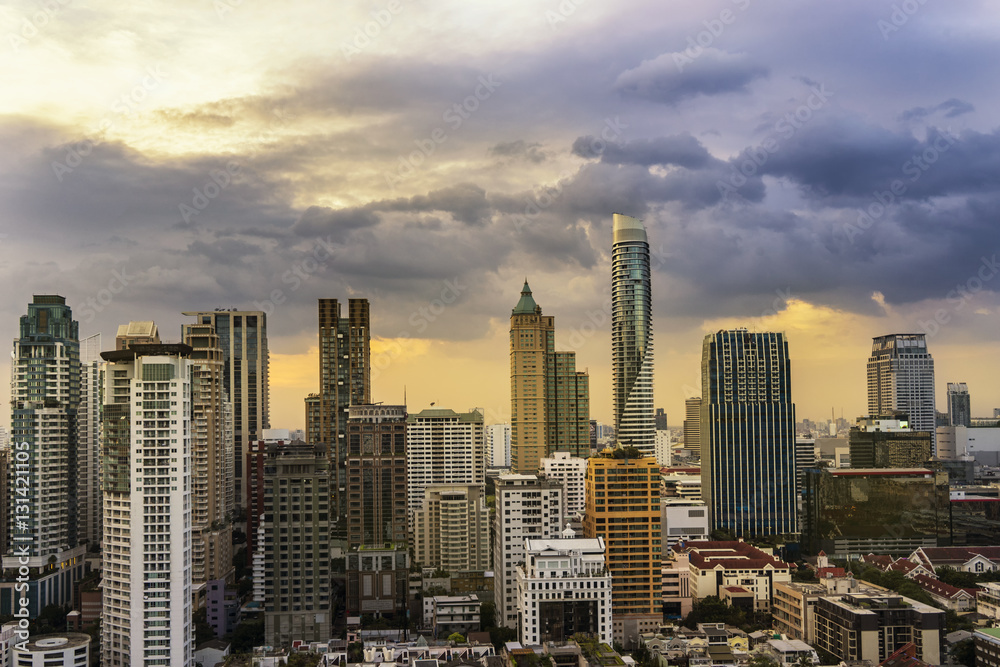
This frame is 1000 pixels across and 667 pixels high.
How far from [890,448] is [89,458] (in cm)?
4691

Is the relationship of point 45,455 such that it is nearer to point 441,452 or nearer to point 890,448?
point 441,452

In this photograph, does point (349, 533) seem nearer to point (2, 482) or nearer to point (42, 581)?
point (42, 581)

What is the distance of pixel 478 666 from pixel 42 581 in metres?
20.8

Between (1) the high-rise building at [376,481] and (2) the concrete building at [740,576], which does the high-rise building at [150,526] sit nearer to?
(1) the high-rise building at [376,481]

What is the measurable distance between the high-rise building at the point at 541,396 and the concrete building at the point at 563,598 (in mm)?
38239

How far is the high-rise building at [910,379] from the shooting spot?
8019 cm

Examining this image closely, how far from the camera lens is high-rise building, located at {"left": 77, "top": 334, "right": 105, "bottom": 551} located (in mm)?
42906

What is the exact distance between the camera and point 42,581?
3706 cm

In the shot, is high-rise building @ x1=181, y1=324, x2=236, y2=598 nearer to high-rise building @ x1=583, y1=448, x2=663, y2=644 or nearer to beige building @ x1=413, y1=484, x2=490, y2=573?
beige building @ x1=413, y1=484, x2=490, y2=573

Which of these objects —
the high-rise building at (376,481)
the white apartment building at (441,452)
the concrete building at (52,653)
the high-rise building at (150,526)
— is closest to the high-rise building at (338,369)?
the white apartment building at (441,452)

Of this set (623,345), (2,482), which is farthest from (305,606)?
(623,345)

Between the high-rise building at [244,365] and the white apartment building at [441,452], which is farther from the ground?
the high-rise building at [244,365]

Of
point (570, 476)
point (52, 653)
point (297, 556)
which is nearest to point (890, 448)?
point (570, 476)

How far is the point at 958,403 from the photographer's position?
90250 millimetres
